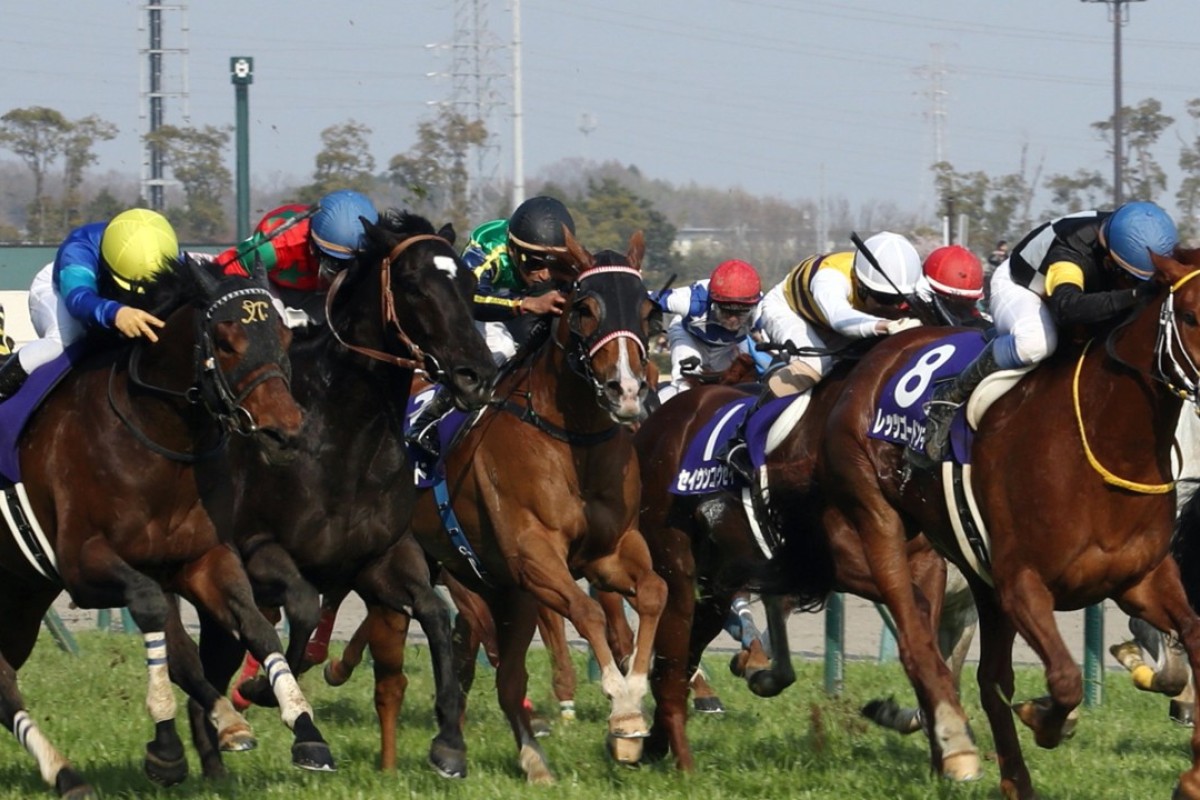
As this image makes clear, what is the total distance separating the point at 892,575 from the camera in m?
6.95

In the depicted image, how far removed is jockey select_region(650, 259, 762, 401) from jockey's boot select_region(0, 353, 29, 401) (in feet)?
13.5

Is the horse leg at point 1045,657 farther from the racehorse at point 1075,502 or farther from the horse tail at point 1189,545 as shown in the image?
the horse tail at point 1189,545

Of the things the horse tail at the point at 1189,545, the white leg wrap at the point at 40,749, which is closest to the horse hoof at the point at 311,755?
the white leg wrap at the point at 40,749

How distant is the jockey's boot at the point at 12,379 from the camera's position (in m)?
6.95

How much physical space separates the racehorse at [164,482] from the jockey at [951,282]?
2.88 metres

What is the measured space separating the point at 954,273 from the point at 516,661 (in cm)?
242

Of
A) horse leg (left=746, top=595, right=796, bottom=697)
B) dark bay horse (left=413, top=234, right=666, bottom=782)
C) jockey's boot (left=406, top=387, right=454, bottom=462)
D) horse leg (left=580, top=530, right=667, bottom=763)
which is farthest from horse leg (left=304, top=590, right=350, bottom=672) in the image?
horse leg (left=746, top=595, right=796, bottom=697)

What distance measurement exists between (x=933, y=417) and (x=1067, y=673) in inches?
46.4

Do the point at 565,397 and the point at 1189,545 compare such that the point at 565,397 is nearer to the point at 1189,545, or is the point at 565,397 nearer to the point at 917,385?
the point at 917,385

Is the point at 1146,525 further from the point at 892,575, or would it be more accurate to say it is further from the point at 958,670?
the point at 958,670

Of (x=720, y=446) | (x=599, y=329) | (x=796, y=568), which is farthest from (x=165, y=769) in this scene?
(x=720, y=446)

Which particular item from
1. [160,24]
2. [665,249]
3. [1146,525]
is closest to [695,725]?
[1146,525]

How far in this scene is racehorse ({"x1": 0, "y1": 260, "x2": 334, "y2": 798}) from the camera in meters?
6.15

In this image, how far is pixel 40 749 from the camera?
6.39 meters
